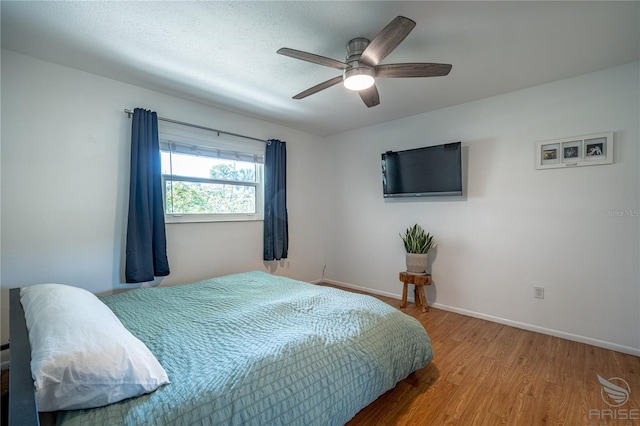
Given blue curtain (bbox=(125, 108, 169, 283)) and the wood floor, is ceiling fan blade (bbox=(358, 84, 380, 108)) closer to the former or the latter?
blue curtain (bbox=(125, 108, 169, 283))

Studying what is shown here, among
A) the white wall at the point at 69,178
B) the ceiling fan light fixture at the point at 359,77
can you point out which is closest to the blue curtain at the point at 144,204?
the white wall at the point at 69,178

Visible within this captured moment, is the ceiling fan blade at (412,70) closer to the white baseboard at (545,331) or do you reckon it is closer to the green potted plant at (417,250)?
the green potted plant at (417,250)

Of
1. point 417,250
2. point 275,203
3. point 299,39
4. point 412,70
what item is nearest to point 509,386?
point 417,250

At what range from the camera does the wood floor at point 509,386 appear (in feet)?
5.25

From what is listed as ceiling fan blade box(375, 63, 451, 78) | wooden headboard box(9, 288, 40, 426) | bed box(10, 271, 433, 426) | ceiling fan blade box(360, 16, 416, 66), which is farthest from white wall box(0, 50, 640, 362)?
ceiling fan blade box(360, 16, 416, 66)

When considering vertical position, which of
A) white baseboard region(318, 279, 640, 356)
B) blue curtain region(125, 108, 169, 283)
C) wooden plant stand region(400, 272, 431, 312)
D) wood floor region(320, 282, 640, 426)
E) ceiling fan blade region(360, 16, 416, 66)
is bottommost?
wood floor region(320, 282, 640, 426)

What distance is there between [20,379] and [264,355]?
795 mm

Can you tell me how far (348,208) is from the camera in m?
4.37

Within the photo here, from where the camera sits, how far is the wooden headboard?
696 millimetres

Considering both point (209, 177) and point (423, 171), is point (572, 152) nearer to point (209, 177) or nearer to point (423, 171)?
point (423, 171)

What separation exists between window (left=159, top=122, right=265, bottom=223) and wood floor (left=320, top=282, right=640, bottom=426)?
2.52 m

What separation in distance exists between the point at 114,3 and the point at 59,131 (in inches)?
51.0

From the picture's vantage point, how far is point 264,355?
4.11 ft

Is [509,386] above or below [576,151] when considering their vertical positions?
below
